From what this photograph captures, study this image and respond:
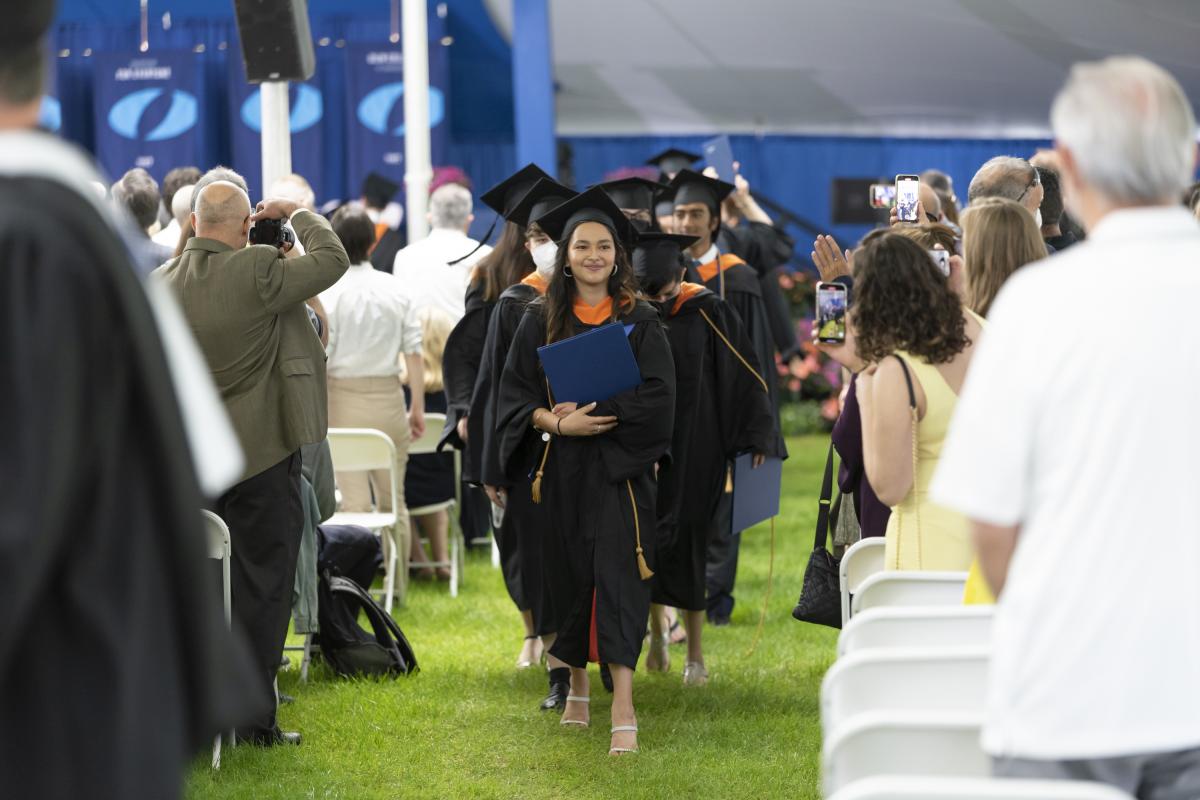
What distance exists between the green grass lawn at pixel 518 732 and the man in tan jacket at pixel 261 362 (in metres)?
0.40

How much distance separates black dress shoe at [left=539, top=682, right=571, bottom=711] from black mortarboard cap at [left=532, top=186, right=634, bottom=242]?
5.27 feet

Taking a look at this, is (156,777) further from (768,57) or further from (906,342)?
(768,57)

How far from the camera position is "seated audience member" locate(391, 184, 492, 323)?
8.01 m

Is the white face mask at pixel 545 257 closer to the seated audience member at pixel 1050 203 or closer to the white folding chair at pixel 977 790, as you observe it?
the seated audience member at pixel 1050 203

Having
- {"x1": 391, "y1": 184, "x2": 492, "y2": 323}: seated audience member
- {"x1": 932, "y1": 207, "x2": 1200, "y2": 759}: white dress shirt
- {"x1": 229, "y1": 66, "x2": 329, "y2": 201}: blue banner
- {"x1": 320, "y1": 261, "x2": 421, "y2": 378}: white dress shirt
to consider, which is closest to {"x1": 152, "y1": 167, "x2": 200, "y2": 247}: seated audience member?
{"x1": 320, "y1": 261, "x2": 421, "y2": 378}: white dress shirt

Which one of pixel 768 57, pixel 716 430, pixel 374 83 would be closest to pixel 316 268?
pixel 716 430

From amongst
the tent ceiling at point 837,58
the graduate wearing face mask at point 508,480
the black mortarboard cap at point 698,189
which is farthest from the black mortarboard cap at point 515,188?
the tent ceiling at point 837,58

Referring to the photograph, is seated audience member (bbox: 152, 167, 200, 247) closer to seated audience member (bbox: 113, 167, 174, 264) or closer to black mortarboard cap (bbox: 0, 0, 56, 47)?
seated audience member (bbox: 113, 167, 174, 264)

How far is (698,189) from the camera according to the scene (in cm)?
659

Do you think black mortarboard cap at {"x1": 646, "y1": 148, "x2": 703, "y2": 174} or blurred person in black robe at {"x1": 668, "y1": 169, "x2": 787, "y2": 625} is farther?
black mortarboard cap at {"x1": 646, "y1": 148, "x2": 703, "y2": 174}

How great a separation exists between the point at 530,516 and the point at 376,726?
0.91m

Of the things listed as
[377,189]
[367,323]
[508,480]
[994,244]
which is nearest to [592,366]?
[508,480]

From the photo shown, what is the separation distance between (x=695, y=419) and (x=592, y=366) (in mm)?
1033

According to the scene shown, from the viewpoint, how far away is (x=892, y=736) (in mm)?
2225
